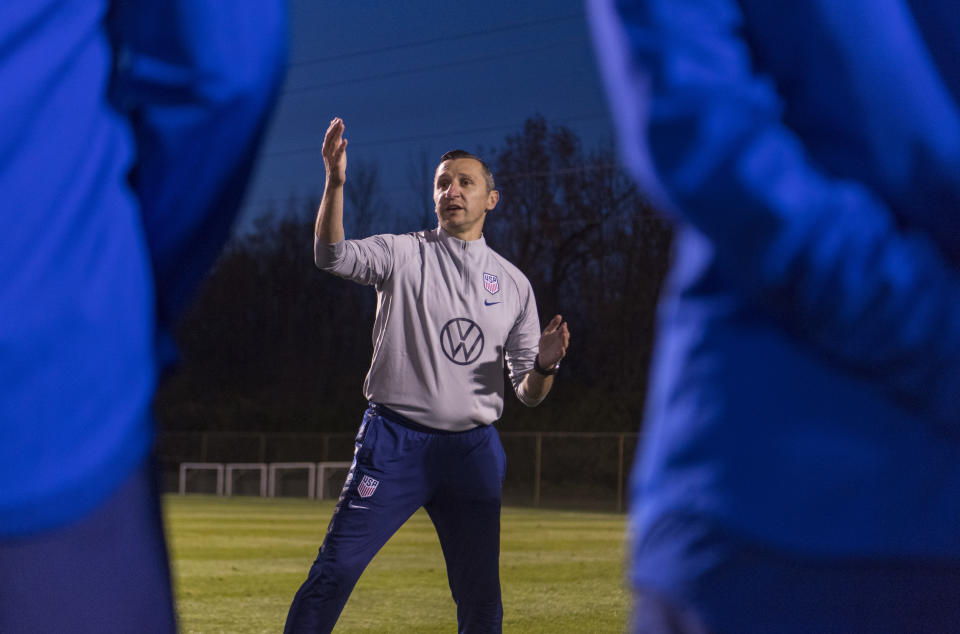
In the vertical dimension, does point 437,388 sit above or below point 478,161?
below

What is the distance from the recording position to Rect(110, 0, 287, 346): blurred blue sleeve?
160 cm

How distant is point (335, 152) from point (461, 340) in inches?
44.7

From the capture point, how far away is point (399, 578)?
11406 millimetres

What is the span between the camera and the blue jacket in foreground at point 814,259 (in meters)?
1.30

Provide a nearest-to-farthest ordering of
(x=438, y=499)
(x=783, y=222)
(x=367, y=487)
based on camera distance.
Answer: (x=783, y=222) < (x=367, y=487) < (x=438, y=499)

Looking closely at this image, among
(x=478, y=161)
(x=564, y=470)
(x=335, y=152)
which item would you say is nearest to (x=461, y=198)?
(x=478, y=161)

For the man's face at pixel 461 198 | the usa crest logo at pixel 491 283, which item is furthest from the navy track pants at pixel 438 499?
the man's face at pixel 461 198

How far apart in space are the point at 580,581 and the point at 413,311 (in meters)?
6.44

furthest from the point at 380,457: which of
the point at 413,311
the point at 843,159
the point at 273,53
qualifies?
the point at 843,159

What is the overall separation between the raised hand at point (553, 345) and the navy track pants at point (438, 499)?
1.51 ft

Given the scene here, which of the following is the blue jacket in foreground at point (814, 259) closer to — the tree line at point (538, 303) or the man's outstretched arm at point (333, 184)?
the man's outstretched arm at point (333, 184)

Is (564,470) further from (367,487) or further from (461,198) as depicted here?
(367,487)

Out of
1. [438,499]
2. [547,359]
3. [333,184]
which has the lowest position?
[438,499]

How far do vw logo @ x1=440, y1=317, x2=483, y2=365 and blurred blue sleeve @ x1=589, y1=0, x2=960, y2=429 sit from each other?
401 centimetres
